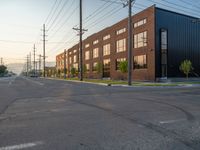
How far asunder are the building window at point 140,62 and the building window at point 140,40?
6.87 ft

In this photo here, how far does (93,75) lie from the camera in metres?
66.3

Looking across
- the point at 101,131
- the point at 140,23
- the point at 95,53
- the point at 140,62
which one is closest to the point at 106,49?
the point at 95,53

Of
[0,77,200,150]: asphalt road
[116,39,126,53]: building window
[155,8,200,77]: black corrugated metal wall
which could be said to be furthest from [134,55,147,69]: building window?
[0,77,200,150]: asphalt road

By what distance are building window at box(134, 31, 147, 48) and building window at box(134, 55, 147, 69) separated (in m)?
2.09

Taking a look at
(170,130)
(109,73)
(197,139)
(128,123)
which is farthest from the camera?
(109,73)

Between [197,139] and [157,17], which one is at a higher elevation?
[157,17]

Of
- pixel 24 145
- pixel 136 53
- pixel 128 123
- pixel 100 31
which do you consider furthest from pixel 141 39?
pixel 24 145

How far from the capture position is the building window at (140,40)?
40.2 meters

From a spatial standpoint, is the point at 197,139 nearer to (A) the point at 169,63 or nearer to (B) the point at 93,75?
(A) the point at 169,63

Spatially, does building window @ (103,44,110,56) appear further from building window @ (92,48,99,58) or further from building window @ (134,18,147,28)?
building window @ (134,18,147,28)

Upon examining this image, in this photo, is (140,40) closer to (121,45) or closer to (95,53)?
(121,45)

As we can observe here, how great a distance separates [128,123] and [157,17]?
33.9 m

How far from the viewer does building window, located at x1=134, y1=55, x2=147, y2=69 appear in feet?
132

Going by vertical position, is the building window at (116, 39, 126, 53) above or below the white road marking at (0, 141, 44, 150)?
above
